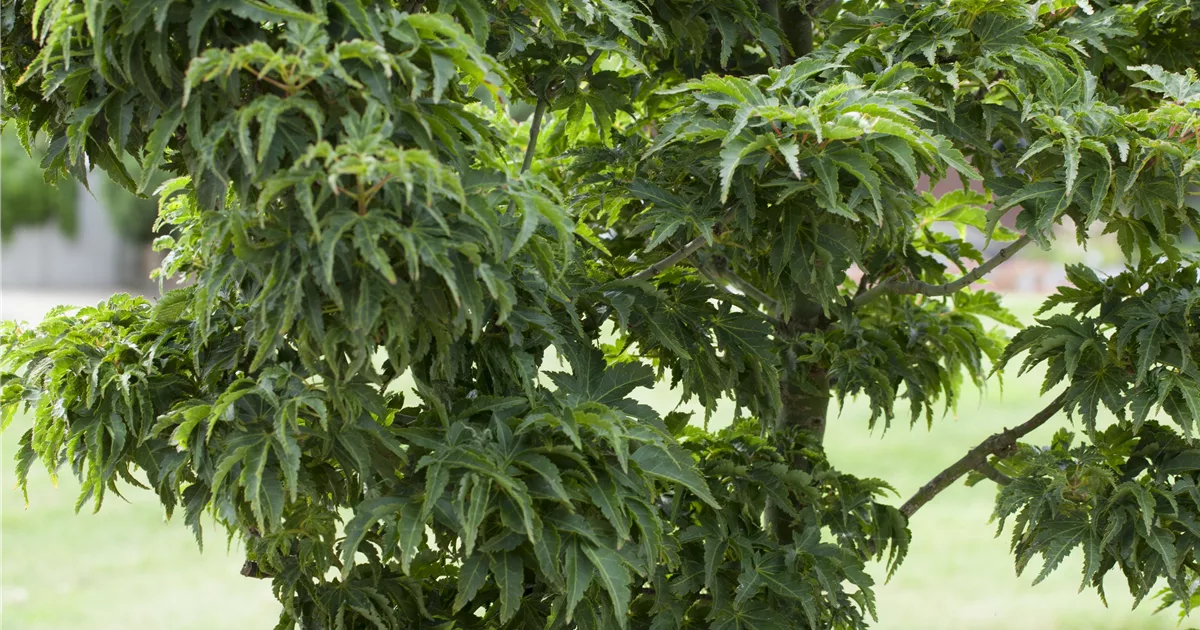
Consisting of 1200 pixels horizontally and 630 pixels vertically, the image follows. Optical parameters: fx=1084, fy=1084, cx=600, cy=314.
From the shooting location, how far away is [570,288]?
1358 mm

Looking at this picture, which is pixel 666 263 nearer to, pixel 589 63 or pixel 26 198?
pixel 589 63

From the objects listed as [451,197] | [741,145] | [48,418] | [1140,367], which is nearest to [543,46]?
[741,145]

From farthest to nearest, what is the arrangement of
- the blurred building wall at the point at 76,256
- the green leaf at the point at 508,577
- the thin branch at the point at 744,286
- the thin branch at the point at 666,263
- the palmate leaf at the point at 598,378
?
the blurred building wall at the point at 76,256
the thin branch at the point at 744,286
the thin branch at the point at 666,263
the palmate leaf at the point at 598,378
the green leaf at the point at 508,577

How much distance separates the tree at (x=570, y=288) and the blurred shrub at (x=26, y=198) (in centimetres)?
674

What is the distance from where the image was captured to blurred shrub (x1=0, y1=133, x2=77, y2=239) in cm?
740

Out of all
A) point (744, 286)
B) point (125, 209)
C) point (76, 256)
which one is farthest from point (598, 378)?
point (76, 256)

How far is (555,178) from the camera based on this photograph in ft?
6.25

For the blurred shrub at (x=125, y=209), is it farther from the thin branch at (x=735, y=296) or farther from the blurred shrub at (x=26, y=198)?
the thin branch at (x=735, y=296)

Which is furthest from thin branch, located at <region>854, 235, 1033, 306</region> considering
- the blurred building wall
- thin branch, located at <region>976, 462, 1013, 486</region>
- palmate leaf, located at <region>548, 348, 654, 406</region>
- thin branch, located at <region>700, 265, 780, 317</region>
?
the blurred building wall

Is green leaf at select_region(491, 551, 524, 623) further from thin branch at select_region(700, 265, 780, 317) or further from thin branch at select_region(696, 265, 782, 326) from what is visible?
thin branch at select_region(700, 265, 780, 317)

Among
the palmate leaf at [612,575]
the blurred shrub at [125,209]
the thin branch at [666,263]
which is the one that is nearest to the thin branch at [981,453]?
the thin branch at [666,263]

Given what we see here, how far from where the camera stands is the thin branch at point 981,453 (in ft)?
5.56

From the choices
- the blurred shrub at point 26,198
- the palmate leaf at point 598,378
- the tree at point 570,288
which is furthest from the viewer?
the blurred shrub at point 26,198

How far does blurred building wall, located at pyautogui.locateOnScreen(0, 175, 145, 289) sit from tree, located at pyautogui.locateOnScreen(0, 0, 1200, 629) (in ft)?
23.5
